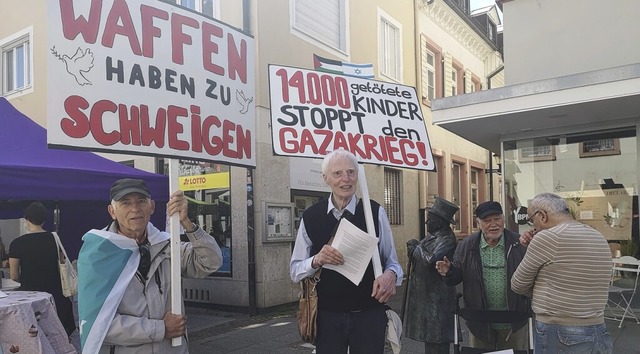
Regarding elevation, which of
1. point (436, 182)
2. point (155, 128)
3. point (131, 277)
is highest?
point (155, 128)

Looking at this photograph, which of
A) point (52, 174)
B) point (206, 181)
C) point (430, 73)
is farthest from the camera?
point (430, 73)

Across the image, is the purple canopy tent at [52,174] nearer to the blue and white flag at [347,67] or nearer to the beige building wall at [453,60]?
the blue and white flag at [347,67]

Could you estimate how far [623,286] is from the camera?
7.08 meters

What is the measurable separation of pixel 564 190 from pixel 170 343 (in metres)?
6.86

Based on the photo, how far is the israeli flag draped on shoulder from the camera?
2.24 m

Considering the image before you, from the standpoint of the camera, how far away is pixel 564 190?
7.70m

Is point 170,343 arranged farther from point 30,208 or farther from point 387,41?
point 387,41

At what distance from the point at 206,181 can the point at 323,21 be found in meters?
4.51

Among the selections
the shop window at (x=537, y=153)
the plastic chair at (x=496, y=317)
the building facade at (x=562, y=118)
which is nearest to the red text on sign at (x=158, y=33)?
the plastic chair at (x=496, y=317)

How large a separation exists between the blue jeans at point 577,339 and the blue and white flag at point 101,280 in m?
2.31

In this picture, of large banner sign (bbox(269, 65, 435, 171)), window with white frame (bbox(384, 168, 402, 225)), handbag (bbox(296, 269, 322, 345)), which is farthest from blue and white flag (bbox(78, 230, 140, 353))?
window with white frame (bbox(384, 168, 402, 225))

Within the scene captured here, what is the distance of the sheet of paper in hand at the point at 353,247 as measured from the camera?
8.70ft

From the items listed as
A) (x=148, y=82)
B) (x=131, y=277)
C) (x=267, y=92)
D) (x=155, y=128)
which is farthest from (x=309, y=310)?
(x=267, y=92)

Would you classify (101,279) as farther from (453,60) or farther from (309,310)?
(453,60)
